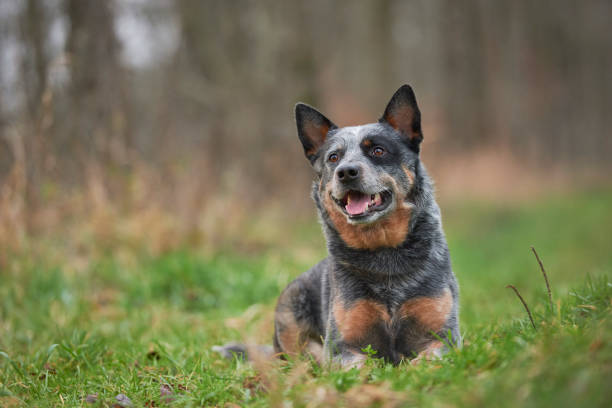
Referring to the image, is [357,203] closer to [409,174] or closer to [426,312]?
[409,174]

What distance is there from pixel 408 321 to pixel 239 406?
1.15m

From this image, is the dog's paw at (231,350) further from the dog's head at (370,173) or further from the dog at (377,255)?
the dog's head at (370,173)

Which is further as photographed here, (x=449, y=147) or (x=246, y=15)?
(x=449, y=147)

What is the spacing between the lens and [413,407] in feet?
6.73

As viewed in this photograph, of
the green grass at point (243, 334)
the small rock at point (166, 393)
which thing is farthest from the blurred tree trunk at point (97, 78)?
the small rock at point (166, 393)

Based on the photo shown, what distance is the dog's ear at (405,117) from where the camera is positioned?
354 cm

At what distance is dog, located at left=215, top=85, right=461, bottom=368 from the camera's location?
310 cm

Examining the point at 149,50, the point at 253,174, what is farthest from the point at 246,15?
the point at 253,174

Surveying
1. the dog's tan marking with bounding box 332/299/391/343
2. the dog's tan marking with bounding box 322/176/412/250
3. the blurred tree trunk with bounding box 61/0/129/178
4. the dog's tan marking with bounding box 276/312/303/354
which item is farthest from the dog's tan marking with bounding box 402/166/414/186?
the blurred tree trunk with bounding box 61/0/129/178

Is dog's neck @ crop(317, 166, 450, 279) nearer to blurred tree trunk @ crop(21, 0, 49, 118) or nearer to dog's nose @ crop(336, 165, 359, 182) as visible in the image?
dog's nose @ crop(336, 165, 359, 182)

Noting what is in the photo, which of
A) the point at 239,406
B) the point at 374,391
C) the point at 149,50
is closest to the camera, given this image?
the point at 374,391

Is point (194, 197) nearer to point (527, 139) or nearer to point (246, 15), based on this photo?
point (246, 15)

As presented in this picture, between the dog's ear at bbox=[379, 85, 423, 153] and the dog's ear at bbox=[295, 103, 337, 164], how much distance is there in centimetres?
45

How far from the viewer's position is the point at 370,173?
131 inches
